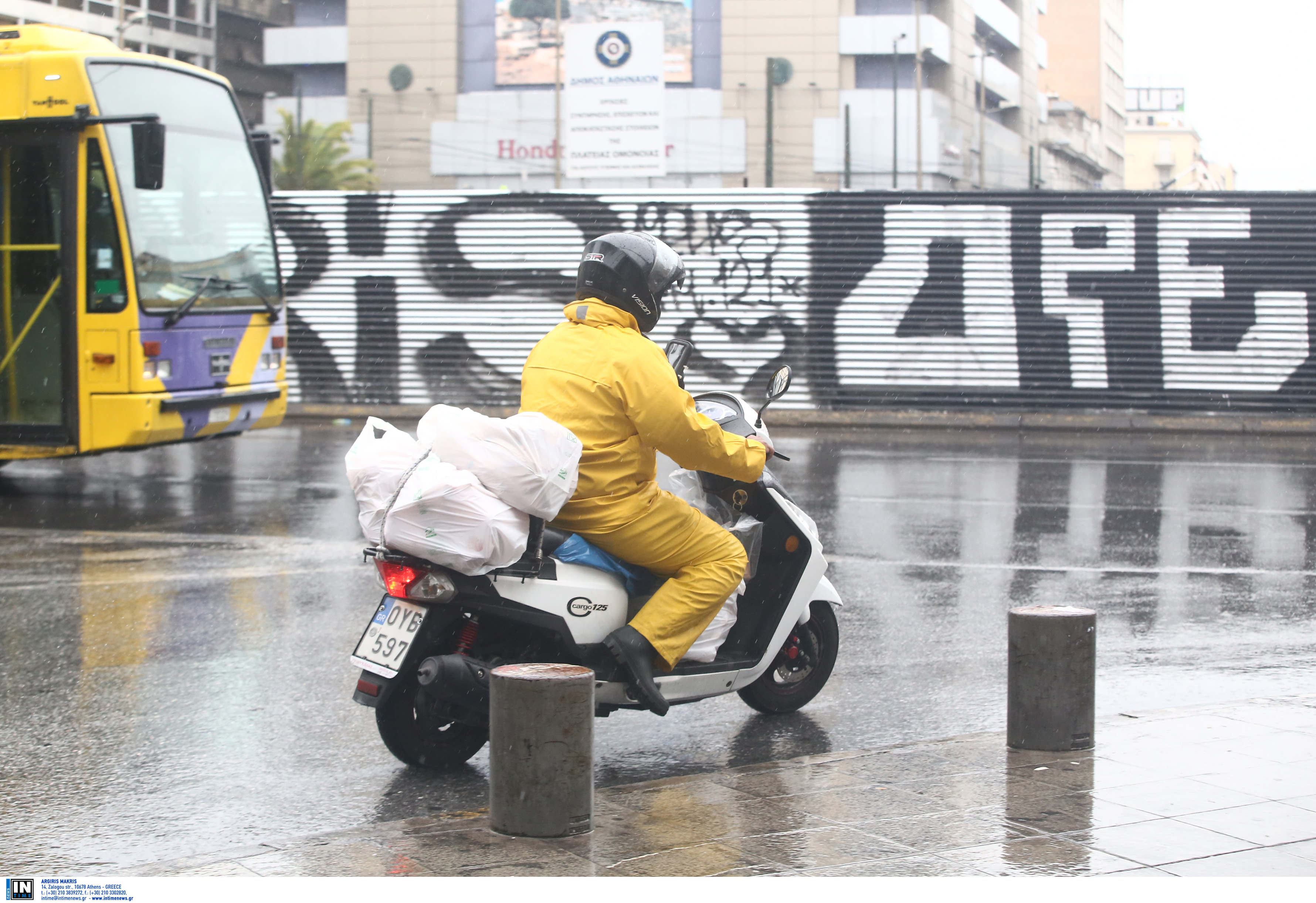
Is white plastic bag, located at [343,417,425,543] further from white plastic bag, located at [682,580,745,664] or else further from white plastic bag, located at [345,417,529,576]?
white plastic bag, located at [682,580,745,664]

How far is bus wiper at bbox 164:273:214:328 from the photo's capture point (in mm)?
11039

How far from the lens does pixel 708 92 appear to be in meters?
69.1

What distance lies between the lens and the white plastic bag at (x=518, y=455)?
429 centimetres

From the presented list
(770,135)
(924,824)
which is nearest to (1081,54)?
(770,135)

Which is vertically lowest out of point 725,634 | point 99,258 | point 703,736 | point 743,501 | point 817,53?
point 703,736

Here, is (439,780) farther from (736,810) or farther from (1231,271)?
(1231,271)

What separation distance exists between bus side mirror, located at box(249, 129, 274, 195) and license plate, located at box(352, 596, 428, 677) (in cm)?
887

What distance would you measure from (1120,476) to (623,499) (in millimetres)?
9514

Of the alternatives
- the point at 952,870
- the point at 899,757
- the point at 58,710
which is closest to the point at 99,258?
the point at 58,710

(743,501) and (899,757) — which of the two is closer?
(899,757)

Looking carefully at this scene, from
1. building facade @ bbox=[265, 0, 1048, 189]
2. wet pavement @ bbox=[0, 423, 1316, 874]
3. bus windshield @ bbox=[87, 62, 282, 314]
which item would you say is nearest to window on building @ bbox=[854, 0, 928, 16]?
building facade @ bbox=[265, 0, 1048, 189]

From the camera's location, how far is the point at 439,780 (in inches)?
182

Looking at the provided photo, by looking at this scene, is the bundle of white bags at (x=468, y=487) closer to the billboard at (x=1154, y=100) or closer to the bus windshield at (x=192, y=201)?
the bus windshield at (x=192, y=201)

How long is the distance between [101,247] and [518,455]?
7.69 m
